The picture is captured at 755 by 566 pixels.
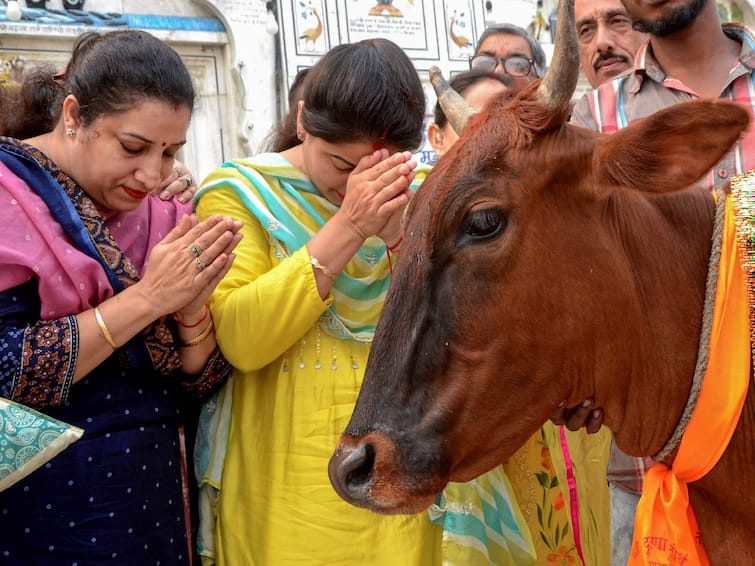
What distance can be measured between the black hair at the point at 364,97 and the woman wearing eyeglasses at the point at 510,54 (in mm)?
1538

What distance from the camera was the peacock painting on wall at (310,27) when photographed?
30.3 ft

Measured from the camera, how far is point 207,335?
2469 mm

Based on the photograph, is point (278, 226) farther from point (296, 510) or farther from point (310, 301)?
point (296, 510)

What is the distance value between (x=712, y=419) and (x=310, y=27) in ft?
26.8

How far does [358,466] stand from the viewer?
1786mm

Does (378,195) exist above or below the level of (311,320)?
above

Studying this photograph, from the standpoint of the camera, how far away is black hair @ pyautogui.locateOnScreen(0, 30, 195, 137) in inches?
93.7

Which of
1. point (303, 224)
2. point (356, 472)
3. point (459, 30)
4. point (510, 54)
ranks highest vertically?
point (510, 54)

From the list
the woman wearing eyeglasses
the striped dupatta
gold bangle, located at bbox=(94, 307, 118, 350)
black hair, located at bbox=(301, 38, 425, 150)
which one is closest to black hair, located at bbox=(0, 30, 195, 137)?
the striped dupatta

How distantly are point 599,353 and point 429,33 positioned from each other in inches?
333

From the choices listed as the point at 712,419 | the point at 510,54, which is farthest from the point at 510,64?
the point at 712,419

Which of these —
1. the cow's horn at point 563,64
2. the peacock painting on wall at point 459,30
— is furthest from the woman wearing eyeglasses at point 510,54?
the peacock painting on wall at point 459,30

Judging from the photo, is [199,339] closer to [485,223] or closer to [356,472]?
[356,472]

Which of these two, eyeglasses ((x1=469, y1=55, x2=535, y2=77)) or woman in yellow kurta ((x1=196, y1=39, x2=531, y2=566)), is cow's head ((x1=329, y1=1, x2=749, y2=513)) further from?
eyeglasses ((x1=469, y1=55, x2=535, y2=77))
